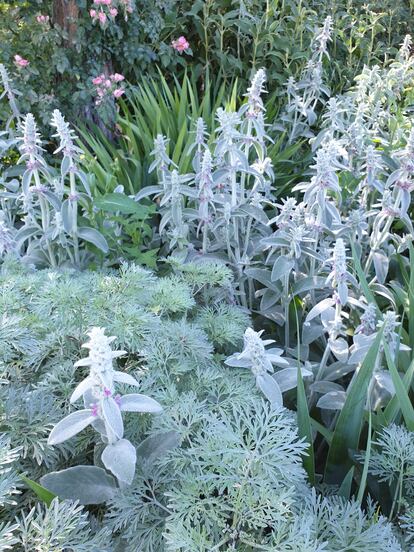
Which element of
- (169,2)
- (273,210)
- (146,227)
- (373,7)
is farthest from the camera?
(373,7)

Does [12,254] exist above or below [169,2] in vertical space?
below

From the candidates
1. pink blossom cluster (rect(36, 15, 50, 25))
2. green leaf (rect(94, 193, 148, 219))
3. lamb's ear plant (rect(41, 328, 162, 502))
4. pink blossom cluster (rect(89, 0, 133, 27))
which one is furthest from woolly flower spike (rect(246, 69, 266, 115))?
pink blossom cluster (rect(36, 15, 50, 25))

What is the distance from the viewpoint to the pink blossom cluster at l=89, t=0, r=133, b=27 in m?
2.60

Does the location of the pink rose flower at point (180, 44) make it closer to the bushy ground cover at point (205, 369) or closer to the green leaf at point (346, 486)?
the bushy ground cover at point (205, 369)

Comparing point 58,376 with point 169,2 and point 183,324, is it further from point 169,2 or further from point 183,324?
point 169,2

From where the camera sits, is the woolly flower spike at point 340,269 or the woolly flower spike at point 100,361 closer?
the woolly flower spike at point 100,361

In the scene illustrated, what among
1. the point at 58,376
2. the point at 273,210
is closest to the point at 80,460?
the point at 58,376

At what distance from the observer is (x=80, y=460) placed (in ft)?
3.18

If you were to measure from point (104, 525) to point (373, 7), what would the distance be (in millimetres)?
3920

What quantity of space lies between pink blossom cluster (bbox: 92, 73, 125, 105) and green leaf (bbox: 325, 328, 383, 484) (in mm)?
2079

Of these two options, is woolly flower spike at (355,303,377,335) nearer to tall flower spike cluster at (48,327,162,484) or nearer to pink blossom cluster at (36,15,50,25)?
tall flower spike cluster at (48,327,162,484)

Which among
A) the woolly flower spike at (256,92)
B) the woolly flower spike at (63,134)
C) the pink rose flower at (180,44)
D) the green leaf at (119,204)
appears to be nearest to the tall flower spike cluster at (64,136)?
the woolly flower spike at (63,134)

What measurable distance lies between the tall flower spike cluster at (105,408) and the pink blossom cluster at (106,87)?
2.22m

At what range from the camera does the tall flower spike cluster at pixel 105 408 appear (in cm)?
71
